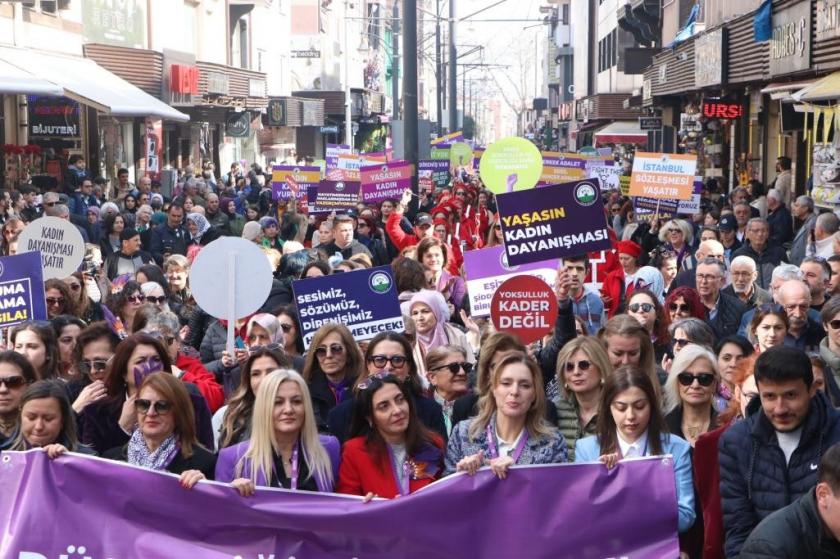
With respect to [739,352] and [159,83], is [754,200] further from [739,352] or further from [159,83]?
[159,83]

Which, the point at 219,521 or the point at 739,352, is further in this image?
the point at 739,352

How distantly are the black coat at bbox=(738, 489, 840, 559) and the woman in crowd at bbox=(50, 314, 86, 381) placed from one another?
5.08 meters

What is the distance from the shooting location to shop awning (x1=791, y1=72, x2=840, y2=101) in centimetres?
1341

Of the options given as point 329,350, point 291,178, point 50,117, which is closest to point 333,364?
point 329,350

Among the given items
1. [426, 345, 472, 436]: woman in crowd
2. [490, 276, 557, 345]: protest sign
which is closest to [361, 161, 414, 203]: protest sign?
[490, 276, 557, 345]: protest sign

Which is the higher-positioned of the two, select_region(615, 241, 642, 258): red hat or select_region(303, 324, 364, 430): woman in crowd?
select_region(615, 241, 642, 258): red hat

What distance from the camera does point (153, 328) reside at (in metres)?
8.46

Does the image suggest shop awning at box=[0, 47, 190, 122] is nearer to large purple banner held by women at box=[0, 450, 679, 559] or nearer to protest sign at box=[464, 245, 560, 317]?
protest sign at box=[464, 245, 560, 317]

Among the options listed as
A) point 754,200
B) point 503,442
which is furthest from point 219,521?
point 754,200

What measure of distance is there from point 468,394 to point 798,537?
342 cm

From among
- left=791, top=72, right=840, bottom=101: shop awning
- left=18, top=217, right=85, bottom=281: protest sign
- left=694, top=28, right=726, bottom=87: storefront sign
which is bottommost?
left=18, top=217, right=85, bottom=281: protest sign

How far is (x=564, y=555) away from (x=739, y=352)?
2.21 meters

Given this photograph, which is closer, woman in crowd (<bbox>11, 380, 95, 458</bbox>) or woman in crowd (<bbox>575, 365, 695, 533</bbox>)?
woman in crowd (<bbox>575, 365, 695, 533</bbox>)

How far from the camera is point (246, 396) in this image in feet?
23.2
